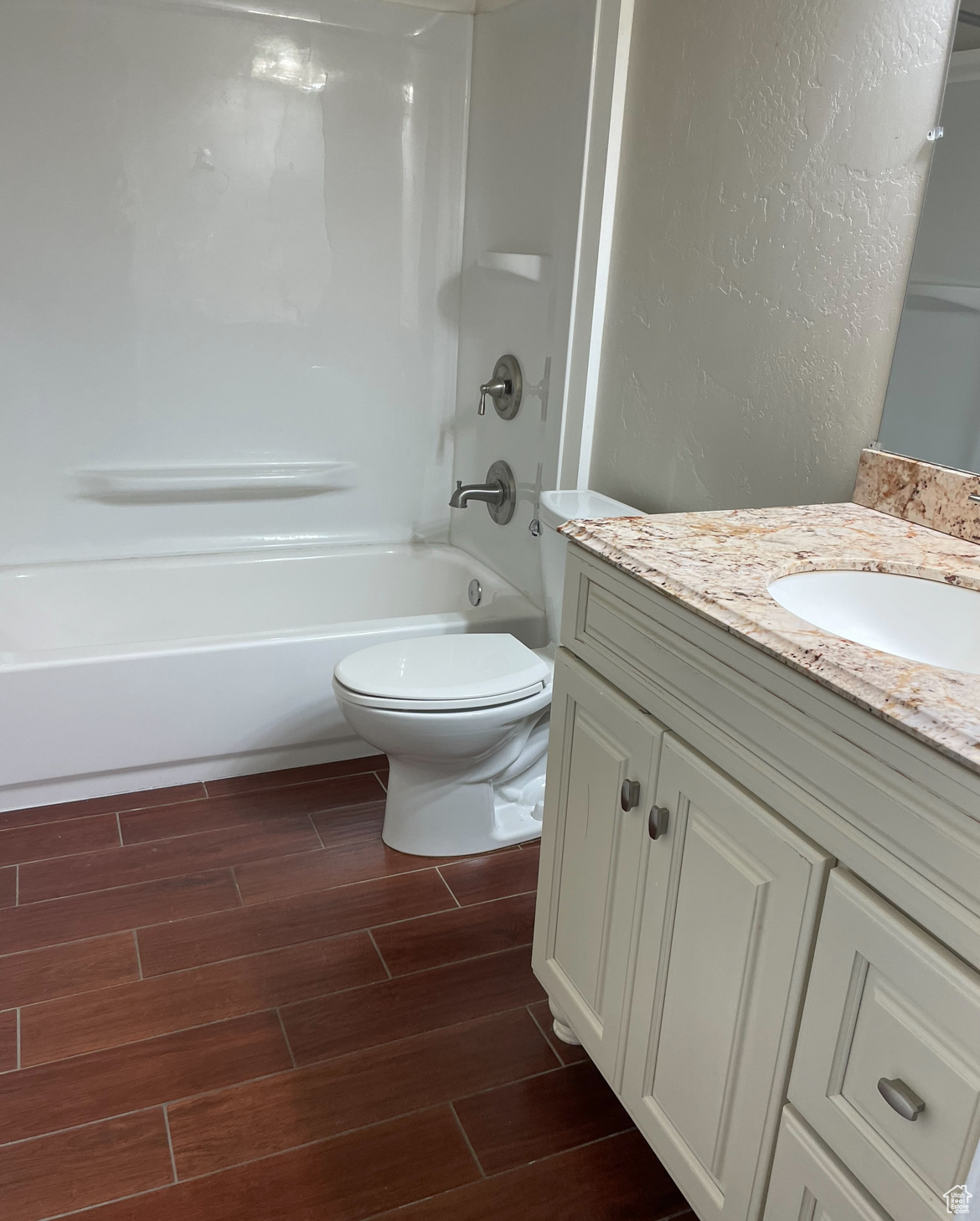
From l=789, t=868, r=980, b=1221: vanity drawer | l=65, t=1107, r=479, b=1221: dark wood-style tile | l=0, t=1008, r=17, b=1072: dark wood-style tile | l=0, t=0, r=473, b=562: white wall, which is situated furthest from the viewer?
l=0, t=0, r=473, b=562: white wall

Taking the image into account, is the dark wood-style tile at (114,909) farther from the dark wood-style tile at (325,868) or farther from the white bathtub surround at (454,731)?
the white bathtub surround at (454,731)

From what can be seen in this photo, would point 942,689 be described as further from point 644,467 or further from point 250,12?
point 250,12

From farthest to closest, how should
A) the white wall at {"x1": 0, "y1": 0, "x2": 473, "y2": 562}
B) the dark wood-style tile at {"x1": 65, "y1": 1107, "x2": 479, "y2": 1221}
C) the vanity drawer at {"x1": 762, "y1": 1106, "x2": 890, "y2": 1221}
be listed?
the white wall at {"x1": 0, "y1": 0, "x2": 473, "y2": 562}, the dark wood-style tile at {"x1": 65, "y1": 1107, "x2": 479, "y2": 1221}, the vanity drawer at {"x1": 762, "y1": 1106, "x2": 890, "y2": 1221}

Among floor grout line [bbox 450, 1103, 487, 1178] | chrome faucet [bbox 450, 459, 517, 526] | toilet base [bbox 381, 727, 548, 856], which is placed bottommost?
floor grout line [bbox 450, 1103, 487, 1178]

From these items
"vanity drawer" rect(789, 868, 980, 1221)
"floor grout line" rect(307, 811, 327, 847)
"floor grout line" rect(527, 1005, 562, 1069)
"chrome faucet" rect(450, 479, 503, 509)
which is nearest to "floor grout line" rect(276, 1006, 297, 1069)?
"floor grout line" rect(527, 1005, 562, 1069)

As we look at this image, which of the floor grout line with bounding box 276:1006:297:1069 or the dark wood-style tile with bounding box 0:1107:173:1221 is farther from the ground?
the floor grout line with bounding box 276:1006:297:1069

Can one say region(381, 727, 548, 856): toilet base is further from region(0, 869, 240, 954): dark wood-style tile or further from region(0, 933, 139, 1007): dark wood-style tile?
region(0, 933, 139, 1007): dark wood-style tile

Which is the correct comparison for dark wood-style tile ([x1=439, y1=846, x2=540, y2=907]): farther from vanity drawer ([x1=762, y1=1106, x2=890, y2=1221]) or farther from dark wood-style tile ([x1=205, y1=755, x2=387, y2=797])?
vanity drawer ([x1=762, y1=1106, x2=890, y2=1221])

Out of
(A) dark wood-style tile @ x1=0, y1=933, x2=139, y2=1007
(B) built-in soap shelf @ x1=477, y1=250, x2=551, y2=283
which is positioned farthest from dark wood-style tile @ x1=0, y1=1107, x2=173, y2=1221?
(B) built-in soap shelf @ x1=477, y1=250, x2=551, y2=283

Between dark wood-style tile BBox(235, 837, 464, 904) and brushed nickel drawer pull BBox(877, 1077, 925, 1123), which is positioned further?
dark wood-style tile BBox(235, 837, 464, 904)

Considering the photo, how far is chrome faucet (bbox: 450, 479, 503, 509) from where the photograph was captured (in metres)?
2.54

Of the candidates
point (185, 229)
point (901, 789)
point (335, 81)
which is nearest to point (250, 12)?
point (335, 81)

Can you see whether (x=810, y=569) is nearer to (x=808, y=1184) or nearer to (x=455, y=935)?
(x=808, y=1184)

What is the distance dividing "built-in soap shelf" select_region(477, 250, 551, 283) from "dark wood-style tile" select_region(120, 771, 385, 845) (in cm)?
131
